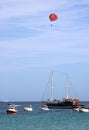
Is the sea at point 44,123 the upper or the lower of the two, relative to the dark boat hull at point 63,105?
lower

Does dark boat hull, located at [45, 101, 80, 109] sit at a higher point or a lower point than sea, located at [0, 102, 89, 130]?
higher

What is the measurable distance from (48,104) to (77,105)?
10453 mm

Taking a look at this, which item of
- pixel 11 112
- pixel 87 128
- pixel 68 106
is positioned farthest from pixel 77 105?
pixel 87 128

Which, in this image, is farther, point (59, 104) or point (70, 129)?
point (59, 104)

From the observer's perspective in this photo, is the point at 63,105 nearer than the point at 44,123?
No

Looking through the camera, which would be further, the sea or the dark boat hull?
the dark boat hull

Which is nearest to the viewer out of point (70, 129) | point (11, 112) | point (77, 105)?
point (70, 129)

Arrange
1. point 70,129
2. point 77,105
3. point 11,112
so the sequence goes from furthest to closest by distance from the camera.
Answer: point 77,105, point 11,112, point 70,129

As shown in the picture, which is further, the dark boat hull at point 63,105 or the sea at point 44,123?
the dark boat hull at point 63,105

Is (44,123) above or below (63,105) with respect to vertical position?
below

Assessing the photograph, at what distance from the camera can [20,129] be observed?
59531 millimetres

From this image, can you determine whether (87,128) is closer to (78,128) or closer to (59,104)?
(78,128)

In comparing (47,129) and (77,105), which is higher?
(77,105)

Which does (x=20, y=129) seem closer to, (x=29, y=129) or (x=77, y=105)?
(x=29, y=129)
